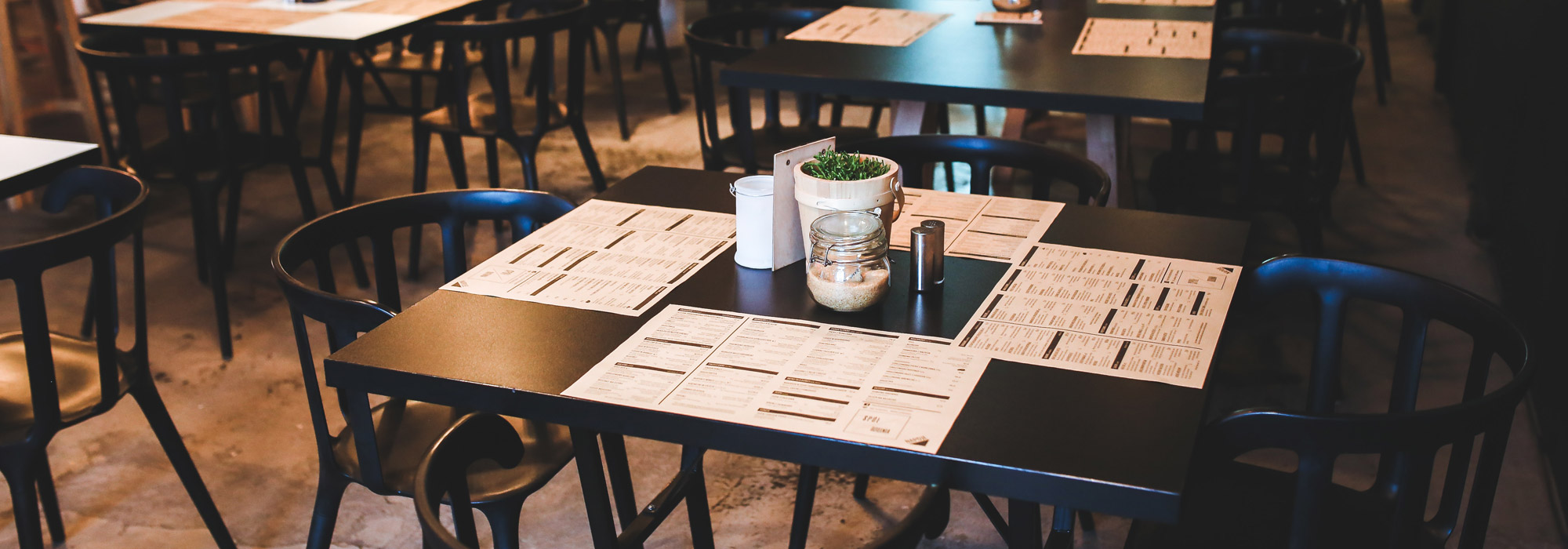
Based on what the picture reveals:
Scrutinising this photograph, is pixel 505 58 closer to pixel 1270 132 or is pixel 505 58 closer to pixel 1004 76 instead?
pixel 1004 76

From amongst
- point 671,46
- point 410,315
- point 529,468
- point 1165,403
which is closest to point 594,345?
point 410,315

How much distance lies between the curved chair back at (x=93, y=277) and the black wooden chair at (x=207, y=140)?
872mm

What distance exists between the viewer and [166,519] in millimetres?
2301

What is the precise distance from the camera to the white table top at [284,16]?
332 centimetres

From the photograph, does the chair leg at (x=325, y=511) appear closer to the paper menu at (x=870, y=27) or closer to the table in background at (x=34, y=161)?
the table in background at (x=34, y=161)

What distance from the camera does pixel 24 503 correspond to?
6.16ft

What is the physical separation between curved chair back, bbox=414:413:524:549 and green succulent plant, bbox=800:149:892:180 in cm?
58

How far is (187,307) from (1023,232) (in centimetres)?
265

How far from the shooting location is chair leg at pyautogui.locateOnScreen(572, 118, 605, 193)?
12.2 ft

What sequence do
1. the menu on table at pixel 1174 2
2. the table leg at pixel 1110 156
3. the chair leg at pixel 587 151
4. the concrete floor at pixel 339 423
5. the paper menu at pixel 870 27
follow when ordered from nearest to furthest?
the concrete floor at pixel 339 423 → the table leg at pixel 1110 156 → the paper menu at pixel 870 27 → the menu on table at pixel 1174 2 → the chair leg at pixel 587 151

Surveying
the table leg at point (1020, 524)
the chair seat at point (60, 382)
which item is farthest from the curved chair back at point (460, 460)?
the chair seat at point (60, 382)

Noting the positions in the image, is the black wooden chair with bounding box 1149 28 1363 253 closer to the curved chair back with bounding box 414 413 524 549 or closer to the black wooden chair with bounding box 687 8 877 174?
the black wooden chair with bounding box 687 8 877 174

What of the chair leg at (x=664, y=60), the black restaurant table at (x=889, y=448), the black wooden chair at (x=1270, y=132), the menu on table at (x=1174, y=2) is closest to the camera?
the black restaurant table at (x=889, y=448)

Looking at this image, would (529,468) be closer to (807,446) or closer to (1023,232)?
(807,446)
